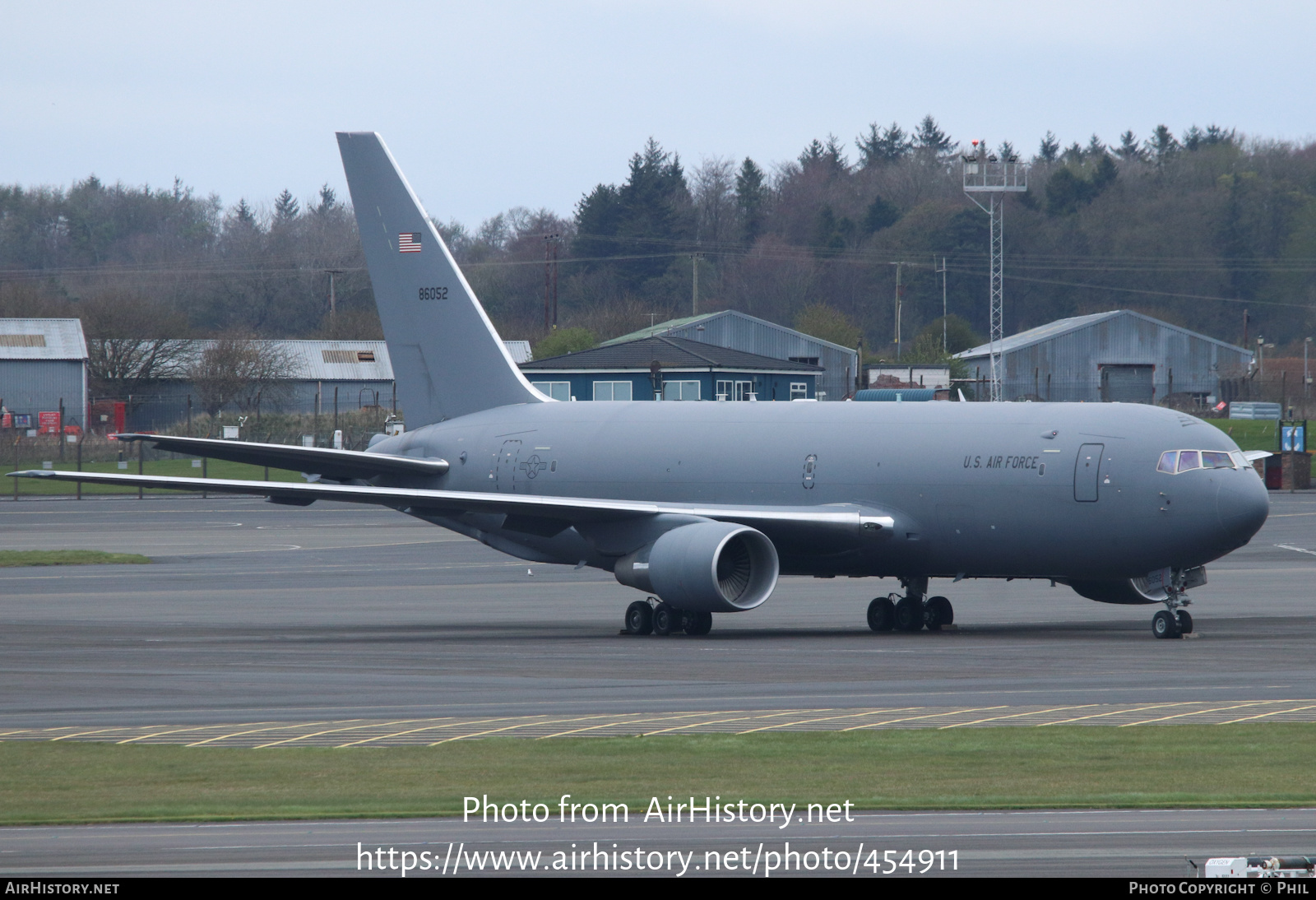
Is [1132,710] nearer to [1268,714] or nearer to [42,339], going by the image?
[1268,714]

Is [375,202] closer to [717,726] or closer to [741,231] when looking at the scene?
[717,726]

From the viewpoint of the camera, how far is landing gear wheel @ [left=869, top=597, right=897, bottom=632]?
3116cm

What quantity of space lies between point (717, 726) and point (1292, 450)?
2588 inches

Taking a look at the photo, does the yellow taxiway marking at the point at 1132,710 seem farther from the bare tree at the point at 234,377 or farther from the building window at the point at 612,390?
the bare tree at the point at 234,377

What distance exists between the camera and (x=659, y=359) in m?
86.8

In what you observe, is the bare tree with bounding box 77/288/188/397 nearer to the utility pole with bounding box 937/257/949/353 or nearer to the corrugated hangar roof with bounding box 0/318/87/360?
the corrugated hangar roof with bounding box 0/318/87/360

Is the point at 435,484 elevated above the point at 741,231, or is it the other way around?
the point at 741,231

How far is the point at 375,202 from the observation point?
38.1 metres

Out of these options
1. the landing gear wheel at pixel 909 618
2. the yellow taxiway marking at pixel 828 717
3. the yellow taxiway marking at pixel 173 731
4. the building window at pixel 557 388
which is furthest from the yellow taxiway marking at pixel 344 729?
the building window at pixel 557 388

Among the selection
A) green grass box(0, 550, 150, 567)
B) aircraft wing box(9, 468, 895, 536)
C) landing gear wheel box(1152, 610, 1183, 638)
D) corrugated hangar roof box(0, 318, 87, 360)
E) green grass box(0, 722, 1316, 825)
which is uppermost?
corrugated hangar roof box(0, 318, 87, 360)

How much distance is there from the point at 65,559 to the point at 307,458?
1843 centimetres

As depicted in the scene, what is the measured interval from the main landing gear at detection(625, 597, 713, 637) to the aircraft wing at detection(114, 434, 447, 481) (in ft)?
21.5

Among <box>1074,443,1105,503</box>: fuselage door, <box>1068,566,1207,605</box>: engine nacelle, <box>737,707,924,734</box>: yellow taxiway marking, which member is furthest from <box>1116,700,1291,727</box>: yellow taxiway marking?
<box>1068,566,1207,605</box>: engine nacelle
